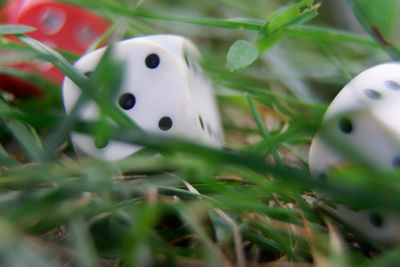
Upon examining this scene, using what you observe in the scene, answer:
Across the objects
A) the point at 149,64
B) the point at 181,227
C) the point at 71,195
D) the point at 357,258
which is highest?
the point at 149,64

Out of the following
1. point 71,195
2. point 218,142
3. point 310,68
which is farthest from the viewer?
point 310,68

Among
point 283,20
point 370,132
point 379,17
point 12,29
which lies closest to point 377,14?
point 379,17

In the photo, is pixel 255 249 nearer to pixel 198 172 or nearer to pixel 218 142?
pixel 198 172

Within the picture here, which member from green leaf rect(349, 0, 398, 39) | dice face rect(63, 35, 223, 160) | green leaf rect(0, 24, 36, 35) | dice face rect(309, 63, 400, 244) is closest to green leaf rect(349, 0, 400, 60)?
green leaf rect(349, 0, 398, 39)

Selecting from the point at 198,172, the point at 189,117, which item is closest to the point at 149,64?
the point at 189,117

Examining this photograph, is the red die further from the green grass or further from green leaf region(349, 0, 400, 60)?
green leaf region(349, 0, 400, 60)

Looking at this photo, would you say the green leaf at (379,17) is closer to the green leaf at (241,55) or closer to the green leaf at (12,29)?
the green leaf at (241,55)

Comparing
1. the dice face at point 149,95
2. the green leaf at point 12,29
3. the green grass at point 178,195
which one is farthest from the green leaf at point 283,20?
the green leaf at point 12,29
